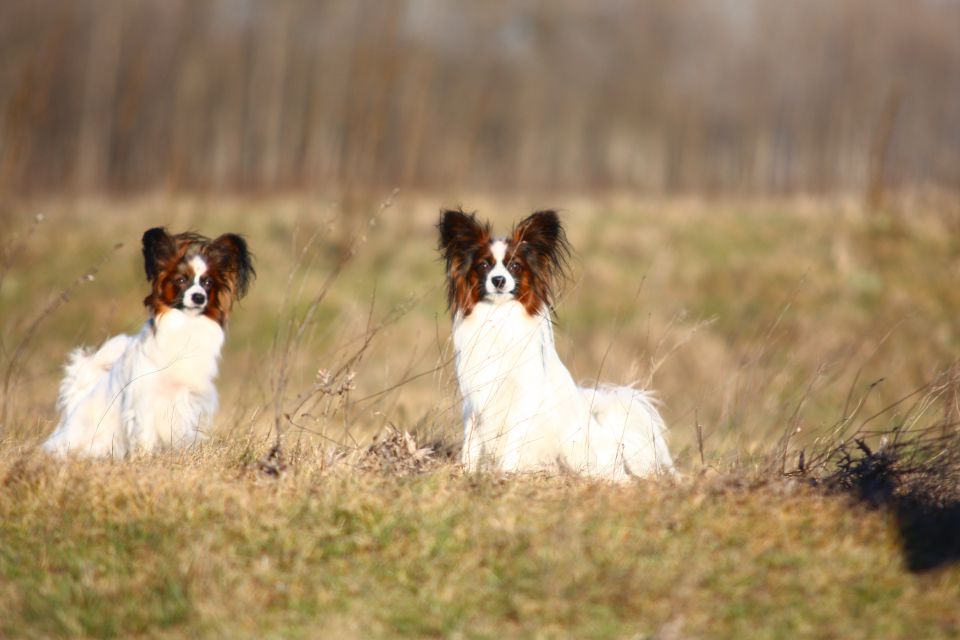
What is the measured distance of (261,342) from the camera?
14617 millimetres

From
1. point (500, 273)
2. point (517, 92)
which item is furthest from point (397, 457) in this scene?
point (517, 92)

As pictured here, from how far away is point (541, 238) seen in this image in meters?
5.29

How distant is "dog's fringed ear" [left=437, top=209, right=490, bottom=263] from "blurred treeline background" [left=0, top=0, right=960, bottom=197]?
981 inches

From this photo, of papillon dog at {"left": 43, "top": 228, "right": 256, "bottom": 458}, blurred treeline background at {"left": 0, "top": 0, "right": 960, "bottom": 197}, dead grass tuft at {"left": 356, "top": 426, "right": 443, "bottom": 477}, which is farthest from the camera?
blurred treeline background at {"left": 0, "top": 0, "right": 960, "bottom": 197}

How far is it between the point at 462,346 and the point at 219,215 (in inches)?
615

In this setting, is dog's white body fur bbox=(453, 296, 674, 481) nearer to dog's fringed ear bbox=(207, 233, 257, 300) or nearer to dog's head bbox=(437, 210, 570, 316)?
dog's head bbox=(437, 210, 570, 316)

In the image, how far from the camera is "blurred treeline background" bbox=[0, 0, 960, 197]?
35.2 metres

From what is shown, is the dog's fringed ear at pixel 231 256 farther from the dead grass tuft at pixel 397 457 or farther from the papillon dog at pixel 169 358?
the dead grass tuft at pixel 397 457

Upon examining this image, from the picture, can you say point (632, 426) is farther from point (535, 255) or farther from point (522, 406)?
point (535, 255)

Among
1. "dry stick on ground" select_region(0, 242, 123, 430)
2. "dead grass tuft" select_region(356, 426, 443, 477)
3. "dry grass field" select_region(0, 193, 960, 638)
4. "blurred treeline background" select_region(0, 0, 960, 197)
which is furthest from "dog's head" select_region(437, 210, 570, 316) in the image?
"blurred treeline background" select_region(0, 0, 960, 197)

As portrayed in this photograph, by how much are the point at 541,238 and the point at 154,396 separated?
235 cm

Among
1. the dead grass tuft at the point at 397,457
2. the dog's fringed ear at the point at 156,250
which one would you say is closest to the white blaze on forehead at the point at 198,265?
the dog's fringed ear at the point at 156,250

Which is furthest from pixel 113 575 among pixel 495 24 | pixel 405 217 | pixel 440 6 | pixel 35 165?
pixel 495 24

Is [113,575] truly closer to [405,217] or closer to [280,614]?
[280,614]
